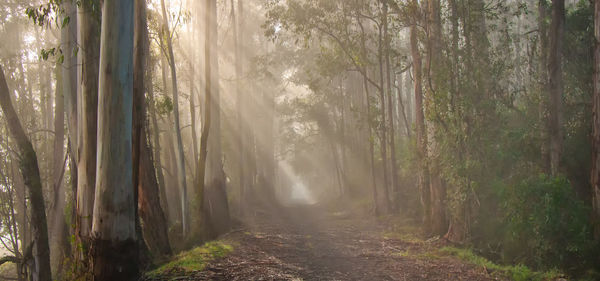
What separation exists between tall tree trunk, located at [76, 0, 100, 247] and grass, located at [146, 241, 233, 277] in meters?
1.33

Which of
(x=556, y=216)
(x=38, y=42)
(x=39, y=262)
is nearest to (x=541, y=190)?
(x=556, y=216)

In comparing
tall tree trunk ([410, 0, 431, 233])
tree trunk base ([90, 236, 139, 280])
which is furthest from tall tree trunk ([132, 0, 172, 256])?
tall tree trunk ([410, 0, 431, 233])

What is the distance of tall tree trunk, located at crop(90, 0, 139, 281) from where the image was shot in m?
6.07

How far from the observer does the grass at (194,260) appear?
272 inches

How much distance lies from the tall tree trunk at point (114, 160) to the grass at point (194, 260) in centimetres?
72

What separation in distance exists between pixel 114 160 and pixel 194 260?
2.66 metres

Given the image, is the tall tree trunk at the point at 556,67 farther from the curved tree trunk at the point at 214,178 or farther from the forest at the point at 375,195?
the curved tree trunk at the point at 214,178

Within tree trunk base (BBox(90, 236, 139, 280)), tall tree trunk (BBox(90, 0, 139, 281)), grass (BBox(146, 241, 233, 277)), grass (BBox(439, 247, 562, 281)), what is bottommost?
grass (BBox(439, 247, 562, 281))

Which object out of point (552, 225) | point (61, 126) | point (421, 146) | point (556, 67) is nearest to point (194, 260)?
point (552, 225)

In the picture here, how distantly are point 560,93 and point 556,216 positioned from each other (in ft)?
15.1

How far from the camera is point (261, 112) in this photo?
33.4m

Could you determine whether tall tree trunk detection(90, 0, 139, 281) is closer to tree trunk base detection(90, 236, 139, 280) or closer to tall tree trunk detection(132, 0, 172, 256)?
tree trunk base detection(90, 236, 139, 280)

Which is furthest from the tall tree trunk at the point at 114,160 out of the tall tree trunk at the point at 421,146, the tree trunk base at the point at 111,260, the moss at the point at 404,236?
the tall tree trunk at the point at 421,146

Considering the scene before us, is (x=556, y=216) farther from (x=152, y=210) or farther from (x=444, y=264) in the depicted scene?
(x=152, y=210)
